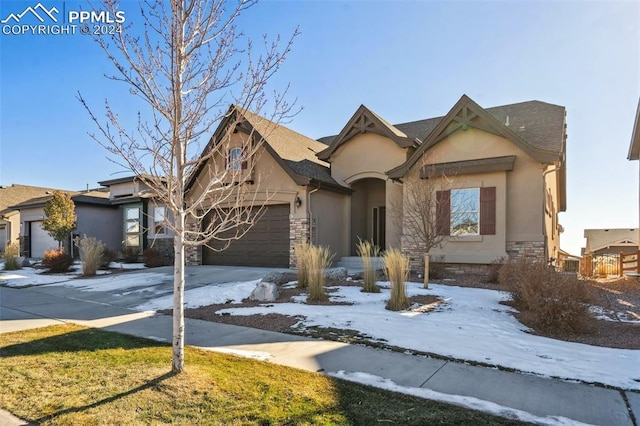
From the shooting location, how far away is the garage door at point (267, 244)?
51.3 feet

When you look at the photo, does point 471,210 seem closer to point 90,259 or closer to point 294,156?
point 294,156

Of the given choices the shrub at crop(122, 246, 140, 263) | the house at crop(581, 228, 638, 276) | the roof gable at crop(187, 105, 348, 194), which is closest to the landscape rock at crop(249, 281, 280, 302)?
the roof gable at crop(187, 105, 348, 194)

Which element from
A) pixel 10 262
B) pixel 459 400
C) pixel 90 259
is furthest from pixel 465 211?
pixel 10 262

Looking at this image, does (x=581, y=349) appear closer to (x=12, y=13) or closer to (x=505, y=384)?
(x=505, y=384)

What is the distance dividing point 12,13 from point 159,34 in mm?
6586

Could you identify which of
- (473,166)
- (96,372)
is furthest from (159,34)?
(473,166)

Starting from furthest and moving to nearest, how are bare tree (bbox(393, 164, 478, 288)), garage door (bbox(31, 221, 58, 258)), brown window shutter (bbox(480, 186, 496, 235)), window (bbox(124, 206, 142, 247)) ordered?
garage door (bbox(31, 221, 58, 258)) < window (bbox(124, 206, 142, 247)) < brown window shutter (bbox(480, 186, 496, 235)) < bare tree (bbox(393, 164, 478, 288))

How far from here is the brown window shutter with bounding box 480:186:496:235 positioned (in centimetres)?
1310

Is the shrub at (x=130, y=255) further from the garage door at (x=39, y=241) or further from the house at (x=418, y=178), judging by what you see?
the garage door at (x=39, y=241)

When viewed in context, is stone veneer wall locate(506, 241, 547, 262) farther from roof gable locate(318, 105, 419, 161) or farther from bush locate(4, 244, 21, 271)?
bush locate(4, 244, 21, 271)

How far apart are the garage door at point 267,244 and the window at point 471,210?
249 inches

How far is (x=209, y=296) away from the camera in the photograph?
395 inches

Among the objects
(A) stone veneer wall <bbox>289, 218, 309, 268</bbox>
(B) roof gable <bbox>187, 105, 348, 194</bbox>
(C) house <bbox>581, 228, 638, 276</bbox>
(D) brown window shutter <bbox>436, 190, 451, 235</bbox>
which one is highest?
(B) roof gable <bbox>187, 105, 348, 194</bbox>

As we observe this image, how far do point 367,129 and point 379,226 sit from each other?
192 inches
